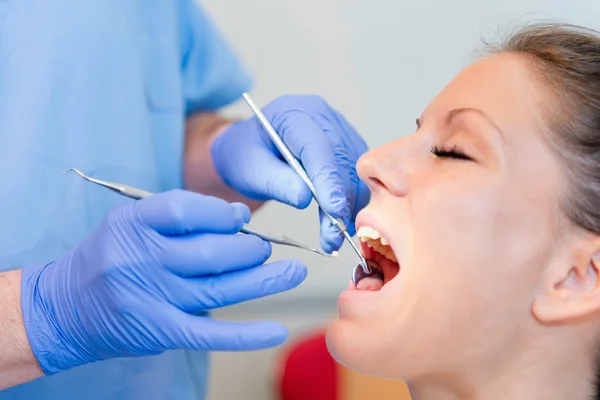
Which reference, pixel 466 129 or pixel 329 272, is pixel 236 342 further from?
pixel 329 272

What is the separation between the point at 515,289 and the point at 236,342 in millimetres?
402

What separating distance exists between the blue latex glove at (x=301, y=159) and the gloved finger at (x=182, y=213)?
0.20 m

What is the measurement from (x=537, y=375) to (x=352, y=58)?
1002mm

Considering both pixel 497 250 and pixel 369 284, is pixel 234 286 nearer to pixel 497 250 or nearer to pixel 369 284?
pixel 369 284

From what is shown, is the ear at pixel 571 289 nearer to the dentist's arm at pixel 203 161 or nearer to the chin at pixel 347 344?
the chin at pixel 347 344

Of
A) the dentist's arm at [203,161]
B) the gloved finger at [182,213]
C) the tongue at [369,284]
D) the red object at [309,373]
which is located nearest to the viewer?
the gloved finger at [182,213]

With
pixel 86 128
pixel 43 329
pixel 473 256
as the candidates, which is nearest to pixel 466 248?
pixel 473 256

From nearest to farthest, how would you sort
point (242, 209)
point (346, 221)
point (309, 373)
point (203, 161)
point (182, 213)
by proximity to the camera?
point (182, 213) → point (242, 209) → point (346, 221) → point (203, 161) → point (309, 373)

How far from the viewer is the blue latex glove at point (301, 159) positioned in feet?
3.51

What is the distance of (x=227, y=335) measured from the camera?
2.91ft

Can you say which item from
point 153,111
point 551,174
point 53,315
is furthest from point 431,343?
point 153,111

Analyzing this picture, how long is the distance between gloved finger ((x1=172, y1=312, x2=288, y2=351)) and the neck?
0.26 m

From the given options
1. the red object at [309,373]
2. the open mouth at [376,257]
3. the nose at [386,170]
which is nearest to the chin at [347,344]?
the open mouth at [376,257]

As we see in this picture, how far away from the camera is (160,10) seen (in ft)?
4.28
